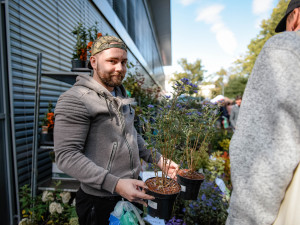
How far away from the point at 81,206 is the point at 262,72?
60.8 inches

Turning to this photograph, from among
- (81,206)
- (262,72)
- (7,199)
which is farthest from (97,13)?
(262,72)

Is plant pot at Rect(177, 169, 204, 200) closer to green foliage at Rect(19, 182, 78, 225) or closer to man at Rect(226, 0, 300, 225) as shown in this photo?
man at Rect(226, 0, 300, 225)

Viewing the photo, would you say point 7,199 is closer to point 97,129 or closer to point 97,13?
point 97,129

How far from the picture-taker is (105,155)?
1.40 m

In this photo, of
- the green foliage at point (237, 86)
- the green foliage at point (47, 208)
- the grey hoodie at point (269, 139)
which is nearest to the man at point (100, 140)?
the grey hoodie at point (269, 139)

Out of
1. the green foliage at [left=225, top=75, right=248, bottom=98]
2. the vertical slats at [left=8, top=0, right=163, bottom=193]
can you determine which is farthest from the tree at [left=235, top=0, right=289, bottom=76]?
the vertical slats at [left=8, top=0, right=163, bottom=193]

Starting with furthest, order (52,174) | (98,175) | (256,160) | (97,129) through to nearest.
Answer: (52,174) < (97,129) < (98,175) < (256,160)

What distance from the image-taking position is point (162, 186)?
4.86ft

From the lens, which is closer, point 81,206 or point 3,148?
point 81,206

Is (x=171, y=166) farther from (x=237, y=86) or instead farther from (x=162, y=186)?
(x=237, y=86)

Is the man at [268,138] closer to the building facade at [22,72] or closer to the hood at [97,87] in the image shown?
the hood at [97,87]

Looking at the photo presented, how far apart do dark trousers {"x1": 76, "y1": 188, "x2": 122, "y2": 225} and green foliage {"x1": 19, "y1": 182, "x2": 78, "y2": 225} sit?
1213 mm

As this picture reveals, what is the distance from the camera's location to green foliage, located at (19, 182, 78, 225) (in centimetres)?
243

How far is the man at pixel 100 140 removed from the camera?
121cm
